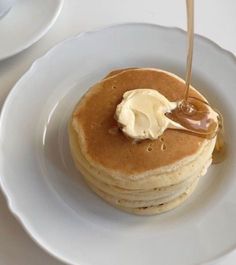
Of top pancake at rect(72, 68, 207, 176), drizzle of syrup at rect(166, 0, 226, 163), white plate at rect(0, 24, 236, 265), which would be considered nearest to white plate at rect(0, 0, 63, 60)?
white plate at rect(0, 24, 236, 265)

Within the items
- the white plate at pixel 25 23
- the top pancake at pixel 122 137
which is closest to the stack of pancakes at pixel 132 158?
the top pancake at pixel 122 137

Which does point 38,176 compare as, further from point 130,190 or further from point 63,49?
point 63,49

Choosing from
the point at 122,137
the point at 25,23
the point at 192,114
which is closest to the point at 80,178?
the point at 122,137

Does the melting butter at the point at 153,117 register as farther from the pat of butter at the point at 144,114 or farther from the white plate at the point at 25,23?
the white plate at the point at 25,23

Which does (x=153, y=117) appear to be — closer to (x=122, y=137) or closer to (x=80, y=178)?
(x=122, y=137)

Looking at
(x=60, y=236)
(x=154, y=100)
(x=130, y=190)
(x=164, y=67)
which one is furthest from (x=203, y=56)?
(x=60, y=236)

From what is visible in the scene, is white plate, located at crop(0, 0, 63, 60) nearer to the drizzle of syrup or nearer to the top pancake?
the top pancake
